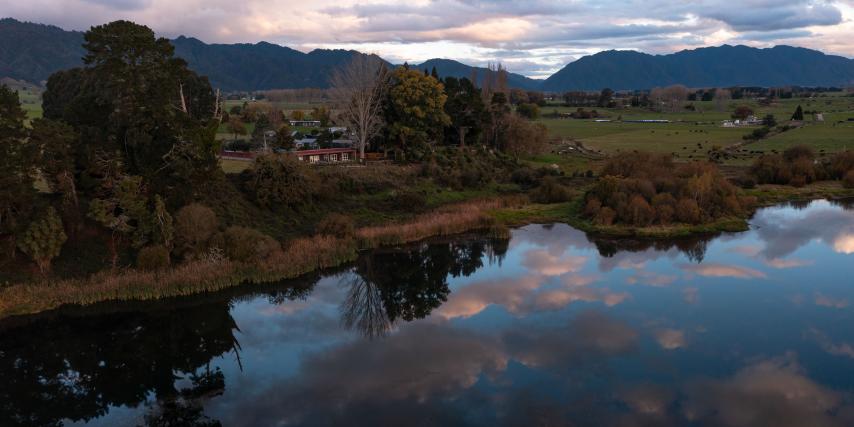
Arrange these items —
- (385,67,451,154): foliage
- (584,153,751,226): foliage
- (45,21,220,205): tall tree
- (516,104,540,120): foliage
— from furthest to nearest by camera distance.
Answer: (516,104,540,120): foliage < (385,67,451,154): foliage < (584,153,751,226): foliage < (45,21,220,205): tall tree

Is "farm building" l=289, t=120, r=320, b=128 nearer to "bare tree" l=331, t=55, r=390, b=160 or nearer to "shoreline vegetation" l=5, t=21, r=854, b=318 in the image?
"shoreline vegetation" l=5, t=21, r=854, b=318

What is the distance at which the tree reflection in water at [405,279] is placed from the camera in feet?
103

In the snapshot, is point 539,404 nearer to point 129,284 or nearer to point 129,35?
point 129,284

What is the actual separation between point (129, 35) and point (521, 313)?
92.4ft

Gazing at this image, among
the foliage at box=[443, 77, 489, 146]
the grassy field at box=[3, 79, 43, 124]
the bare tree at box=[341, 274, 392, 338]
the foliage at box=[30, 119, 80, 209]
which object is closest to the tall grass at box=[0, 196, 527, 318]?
the bare tree at box=[341, 274, 392, 338]

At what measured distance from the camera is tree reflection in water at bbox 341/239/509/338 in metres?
31.3

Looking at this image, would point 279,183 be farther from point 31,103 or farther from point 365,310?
point 31,103

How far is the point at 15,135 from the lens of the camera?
32.9m

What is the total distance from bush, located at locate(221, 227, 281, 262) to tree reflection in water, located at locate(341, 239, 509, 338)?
5.54 meters

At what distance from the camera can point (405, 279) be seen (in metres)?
37.1

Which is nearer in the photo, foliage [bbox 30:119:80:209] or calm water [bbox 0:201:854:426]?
calm water [bbox 0:201:854:426]

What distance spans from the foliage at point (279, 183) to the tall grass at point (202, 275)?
20.1 feet

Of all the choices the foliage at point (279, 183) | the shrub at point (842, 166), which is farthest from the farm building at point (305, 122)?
the shrub at point (842, 166)

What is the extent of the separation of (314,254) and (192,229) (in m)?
7.22
